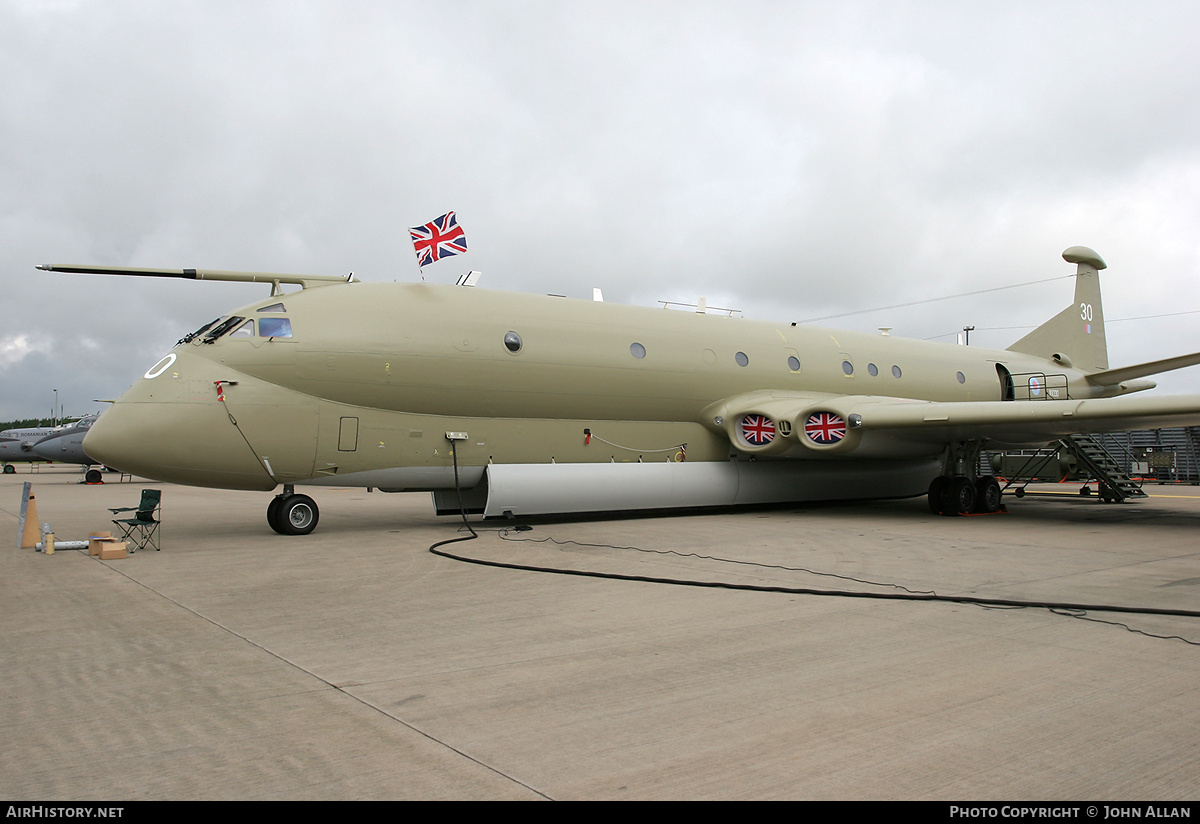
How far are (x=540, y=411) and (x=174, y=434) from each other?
5.29 m

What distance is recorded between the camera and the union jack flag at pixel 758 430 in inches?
561

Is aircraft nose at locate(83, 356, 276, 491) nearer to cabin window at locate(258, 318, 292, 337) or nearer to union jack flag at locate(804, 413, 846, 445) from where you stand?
cabin window at locate(258, 318, 292, 337)

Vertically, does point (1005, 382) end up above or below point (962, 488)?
above

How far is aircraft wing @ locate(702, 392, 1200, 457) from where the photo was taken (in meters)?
12.2

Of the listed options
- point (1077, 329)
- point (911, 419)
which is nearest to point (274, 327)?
point (911, 419)

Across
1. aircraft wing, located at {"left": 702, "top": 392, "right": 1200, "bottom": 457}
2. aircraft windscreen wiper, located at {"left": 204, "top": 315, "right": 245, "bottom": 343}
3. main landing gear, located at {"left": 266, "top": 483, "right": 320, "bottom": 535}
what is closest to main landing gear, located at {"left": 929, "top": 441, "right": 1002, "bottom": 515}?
aircraft wing, located at {"left": 702, "top": 392, "right": 1200, "bottom": 457}

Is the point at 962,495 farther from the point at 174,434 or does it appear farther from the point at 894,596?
the point at 174,434

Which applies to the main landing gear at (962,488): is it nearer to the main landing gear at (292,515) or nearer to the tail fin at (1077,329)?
the tail fin at (1077,329)

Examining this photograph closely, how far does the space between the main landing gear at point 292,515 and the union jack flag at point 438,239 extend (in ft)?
13.7

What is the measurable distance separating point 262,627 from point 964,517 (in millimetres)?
12959

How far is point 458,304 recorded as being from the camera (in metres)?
12.4

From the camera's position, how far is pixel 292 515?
36.7ft

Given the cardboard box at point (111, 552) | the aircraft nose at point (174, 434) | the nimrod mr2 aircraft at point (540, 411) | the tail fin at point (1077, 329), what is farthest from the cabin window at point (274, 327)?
the tail fin at point (1077, 329)

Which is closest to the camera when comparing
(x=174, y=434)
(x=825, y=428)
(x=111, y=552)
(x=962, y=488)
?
(x=111, y=552)
